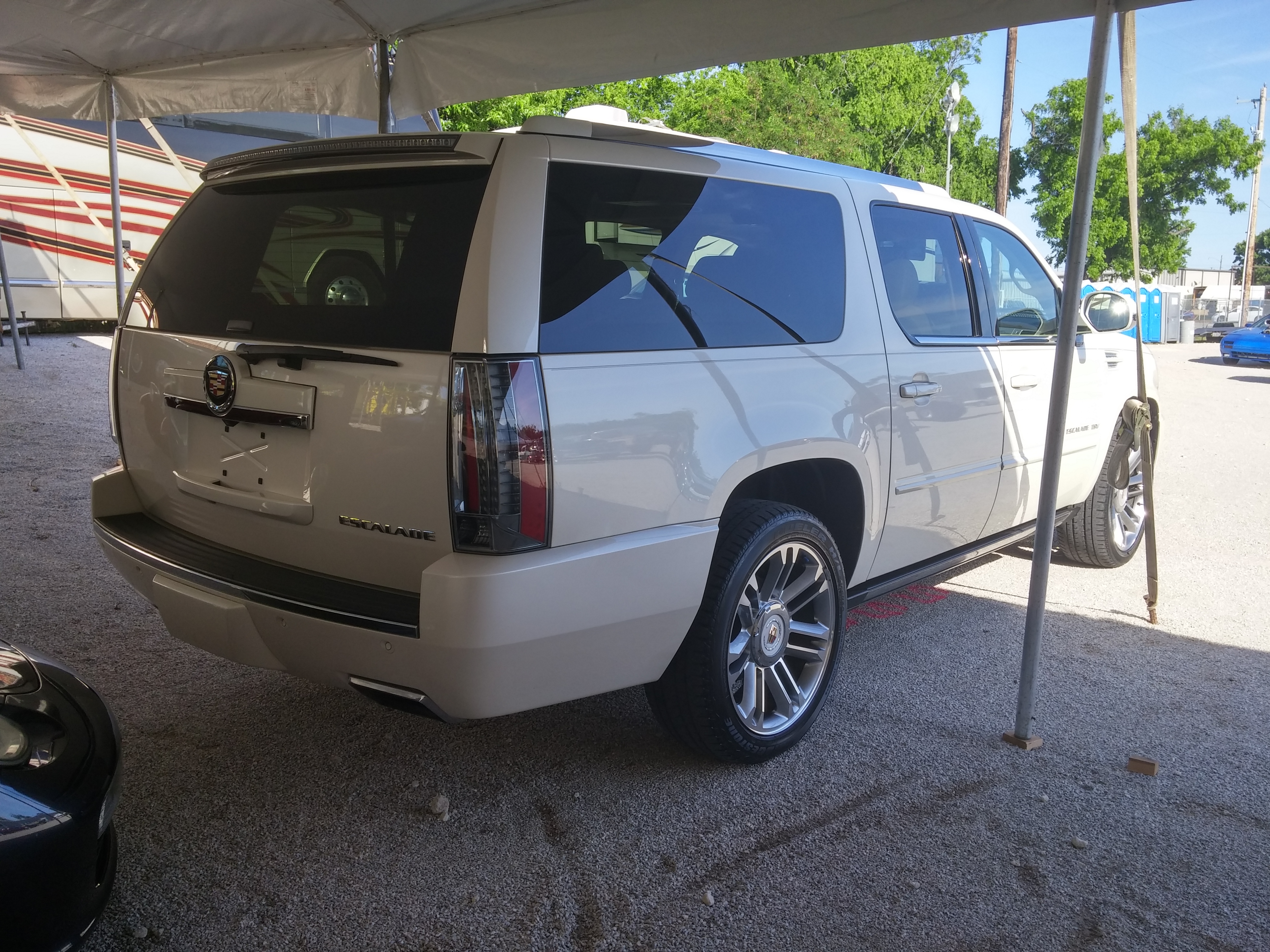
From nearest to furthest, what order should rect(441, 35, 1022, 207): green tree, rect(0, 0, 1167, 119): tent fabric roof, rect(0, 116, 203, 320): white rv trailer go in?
rect(0, 0, 1167, 119): tent fabric roof, rect(0, 116, 203, 320): white rv trailer, rect(441, 35, 1022, 207): green tree

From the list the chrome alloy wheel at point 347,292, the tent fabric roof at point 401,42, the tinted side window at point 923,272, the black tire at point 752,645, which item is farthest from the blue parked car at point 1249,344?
the chrome alloy wheel at point 347,292

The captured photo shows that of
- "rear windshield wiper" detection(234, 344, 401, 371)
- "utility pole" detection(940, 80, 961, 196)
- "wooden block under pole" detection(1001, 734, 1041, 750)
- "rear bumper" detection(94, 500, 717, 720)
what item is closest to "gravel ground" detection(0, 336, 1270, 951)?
"wooden block under pole" detection(1001, 734, 1041, 750)

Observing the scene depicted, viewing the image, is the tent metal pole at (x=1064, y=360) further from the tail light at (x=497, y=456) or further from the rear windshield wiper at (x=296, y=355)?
the rear windshield wiper at (x=296, y=355)

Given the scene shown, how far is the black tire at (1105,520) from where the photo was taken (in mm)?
5449

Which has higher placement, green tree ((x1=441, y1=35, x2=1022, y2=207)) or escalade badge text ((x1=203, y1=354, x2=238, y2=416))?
green tree ((x1=441, y1=35, x2=1022, y2=207))

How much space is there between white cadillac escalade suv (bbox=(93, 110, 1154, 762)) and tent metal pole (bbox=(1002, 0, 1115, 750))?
50 cm

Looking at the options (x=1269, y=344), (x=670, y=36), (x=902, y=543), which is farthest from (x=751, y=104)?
(x=902, y=543)

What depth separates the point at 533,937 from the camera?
2428 millimetres

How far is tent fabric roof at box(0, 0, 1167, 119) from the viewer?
4.57 m

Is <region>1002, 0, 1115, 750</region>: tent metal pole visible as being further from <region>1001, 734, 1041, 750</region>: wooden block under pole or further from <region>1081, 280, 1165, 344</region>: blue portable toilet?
<region>1081, 280, 1165, 344</region>: blue portable toilet

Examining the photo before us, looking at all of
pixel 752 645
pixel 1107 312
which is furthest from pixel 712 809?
pixel 1107 312

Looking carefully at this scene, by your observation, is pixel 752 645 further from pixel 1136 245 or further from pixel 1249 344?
pixel 1249 344

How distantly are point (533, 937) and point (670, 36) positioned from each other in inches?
Result: 177

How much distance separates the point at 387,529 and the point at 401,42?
15.7ft
